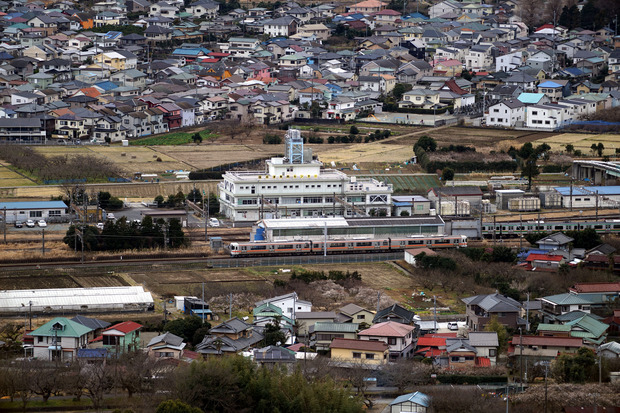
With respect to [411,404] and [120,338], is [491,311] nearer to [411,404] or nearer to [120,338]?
[411,404]

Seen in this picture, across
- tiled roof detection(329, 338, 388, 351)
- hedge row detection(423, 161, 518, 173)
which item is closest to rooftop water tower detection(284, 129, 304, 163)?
hedge row detection(423, 161, 518, 173)

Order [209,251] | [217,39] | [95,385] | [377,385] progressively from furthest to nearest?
[217,39] < [209,251] < [377,385] < [95,385]

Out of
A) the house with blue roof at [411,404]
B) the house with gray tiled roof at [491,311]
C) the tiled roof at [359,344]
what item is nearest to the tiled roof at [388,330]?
the tiled roof at [359,344]

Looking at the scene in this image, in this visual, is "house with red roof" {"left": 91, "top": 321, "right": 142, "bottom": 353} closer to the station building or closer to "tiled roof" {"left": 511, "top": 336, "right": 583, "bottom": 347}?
"tiled roof" {"left": 511, "top": 336, "right": 583, "bottom": 347}

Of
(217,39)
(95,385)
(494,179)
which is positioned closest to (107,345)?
(95,385)

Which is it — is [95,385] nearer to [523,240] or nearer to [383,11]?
[523,240]

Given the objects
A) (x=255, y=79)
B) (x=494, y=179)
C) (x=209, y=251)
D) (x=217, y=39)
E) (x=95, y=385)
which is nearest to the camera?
(x=95, y=385)

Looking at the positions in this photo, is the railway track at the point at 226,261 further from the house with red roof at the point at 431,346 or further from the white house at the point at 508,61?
the white house at the point at 508,61
